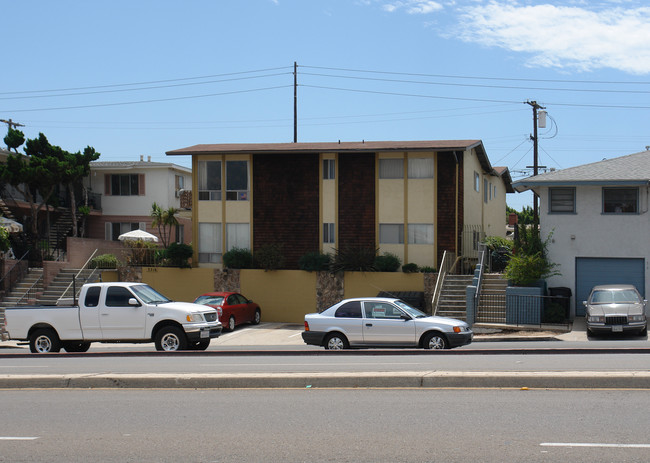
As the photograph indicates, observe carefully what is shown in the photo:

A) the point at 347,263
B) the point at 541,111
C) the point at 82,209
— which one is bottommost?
the point at 347,263

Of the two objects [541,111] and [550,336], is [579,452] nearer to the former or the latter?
[550,336]

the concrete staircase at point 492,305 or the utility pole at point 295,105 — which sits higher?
the utility pole at point 295,105

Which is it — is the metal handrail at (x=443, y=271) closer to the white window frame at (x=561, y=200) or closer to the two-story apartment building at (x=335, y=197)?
the two-story apartment building at (x=335, y=197)

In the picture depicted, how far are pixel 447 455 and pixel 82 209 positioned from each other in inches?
1472

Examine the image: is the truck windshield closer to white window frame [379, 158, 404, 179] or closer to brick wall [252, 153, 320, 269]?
brick wall [252, 153, 320, 269]

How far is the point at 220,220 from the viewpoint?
116 ft

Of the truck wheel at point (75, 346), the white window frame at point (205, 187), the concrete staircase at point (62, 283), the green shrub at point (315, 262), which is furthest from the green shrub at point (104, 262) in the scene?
the truck wheel at point (75, 346)

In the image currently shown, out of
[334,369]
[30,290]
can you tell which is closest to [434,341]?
[334,369]

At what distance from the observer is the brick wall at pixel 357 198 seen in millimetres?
33500

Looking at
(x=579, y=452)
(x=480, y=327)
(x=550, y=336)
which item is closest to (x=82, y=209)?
(x=480, y=327)

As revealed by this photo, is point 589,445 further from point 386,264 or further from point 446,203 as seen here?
point 446,203

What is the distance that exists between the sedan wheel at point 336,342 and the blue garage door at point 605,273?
44.5 ft

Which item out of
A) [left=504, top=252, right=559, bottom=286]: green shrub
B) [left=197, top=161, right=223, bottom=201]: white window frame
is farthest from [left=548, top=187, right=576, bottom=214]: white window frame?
[left=197, top=161, right=223, bottom=201]: white window frame

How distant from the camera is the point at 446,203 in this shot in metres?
32.7
